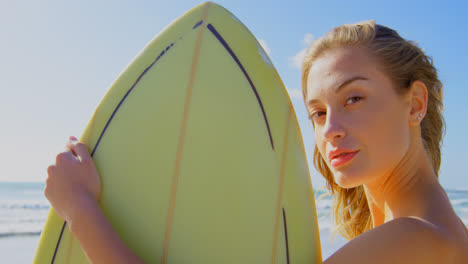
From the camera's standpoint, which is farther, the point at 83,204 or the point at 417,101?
the point at 417,101

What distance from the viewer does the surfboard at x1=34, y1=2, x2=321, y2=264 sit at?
1.29 m

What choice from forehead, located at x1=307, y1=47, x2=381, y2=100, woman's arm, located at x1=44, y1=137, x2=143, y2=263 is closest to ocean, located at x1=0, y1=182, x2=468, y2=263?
forehead, located at x1=307, y1=47, x2=381, y2=100

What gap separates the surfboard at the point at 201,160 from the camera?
1.29 meters

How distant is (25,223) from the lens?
359 inches

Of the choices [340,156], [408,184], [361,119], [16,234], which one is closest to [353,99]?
[361,119]

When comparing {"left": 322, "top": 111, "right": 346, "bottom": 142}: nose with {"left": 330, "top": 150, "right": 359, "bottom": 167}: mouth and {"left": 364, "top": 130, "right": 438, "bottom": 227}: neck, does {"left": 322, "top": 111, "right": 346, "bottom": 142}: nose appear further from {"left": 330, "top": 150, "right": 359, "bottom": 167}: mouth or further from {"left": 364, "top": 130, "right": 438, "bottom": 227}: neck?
{"left": 364, "top": 130, "right": 438, "bottom": 227}: neck

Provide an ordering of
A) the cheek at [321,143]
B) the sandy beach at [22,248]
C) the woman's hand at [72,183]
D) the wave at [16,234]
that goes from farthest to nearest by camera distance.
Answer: the wave at [16,234] → the sandy beach at [22,248] → the cheek at [321,143] → the woman's hand at [72,183]

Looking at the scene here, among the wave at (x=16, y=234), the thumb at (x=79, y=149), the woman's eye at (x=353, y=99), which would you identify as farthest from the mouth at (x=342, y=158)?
the wave at (x=16, y=234)

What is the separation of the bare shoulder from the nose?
1.07ft

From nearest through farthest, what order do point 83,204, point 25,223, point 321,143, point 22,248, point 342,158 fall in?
point 83,204, point 342,158, point 321,143, point 22,248, point 25,223

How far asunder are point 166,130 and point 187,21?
0.48 m

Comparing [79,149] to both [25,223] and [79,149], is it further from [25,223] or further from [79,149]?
[25,223]

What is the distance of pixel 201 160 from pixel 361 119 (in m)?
0.55

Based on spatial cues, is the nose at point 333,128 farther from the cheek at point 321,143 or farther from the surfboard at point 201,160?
the surfboard at point 201,160
